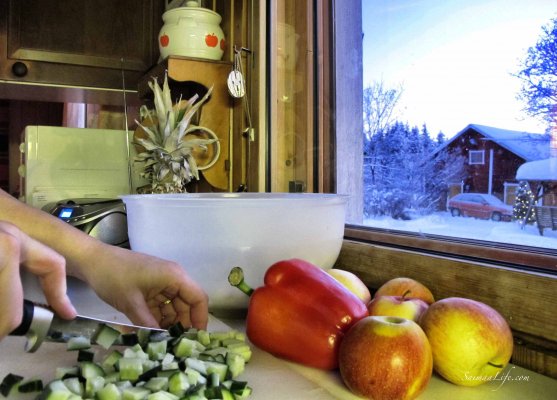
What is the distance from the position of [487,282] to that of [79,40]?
1.72 metres

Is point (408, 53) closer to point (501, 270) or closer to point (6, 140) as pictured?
point (501, 270)

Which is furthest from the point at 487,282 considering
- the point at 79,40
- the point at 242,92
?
the point at 79,40

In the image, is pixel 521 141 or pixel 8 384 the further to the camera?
pixel 521 141

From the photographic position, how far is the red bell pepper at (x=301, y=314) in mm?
565

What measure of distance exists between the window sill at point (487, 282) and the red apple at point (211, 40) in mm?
884

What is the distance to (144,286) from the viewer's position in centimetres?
66

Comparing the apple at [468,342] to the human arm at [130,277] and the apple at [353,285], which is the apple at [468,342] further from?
the human arm at [130,277]

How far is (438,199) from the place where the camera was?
879mm

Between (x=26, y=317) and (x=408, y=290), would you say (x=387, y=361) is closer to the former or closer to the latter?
(x=408, y=290)

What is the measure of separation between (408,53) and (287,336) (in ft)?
2.01

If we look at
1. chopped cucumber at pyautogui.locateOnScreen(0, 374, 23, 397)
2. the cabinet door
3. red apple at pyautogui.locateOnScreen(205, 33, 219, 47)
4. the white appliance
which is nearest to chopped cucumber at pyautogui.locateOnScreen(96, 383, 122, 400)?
chopped cucumber at pyautogui.locateOnScreen(0, 374, 23, 397)

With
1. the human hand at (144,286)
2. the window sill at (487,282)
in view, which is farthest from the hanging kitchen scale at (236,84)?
the human hand at (144,286)

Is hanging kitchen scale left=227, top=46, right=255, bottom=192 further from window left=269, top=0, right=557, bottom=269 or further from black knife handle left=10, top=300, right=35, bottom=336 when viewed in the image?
black knife handle left=10, top=300, right=35, bottom=336

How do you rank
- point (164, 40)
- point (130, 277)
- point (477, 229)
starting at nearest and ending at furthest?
point (130, 277), point (477, 229), point (164, 40)
